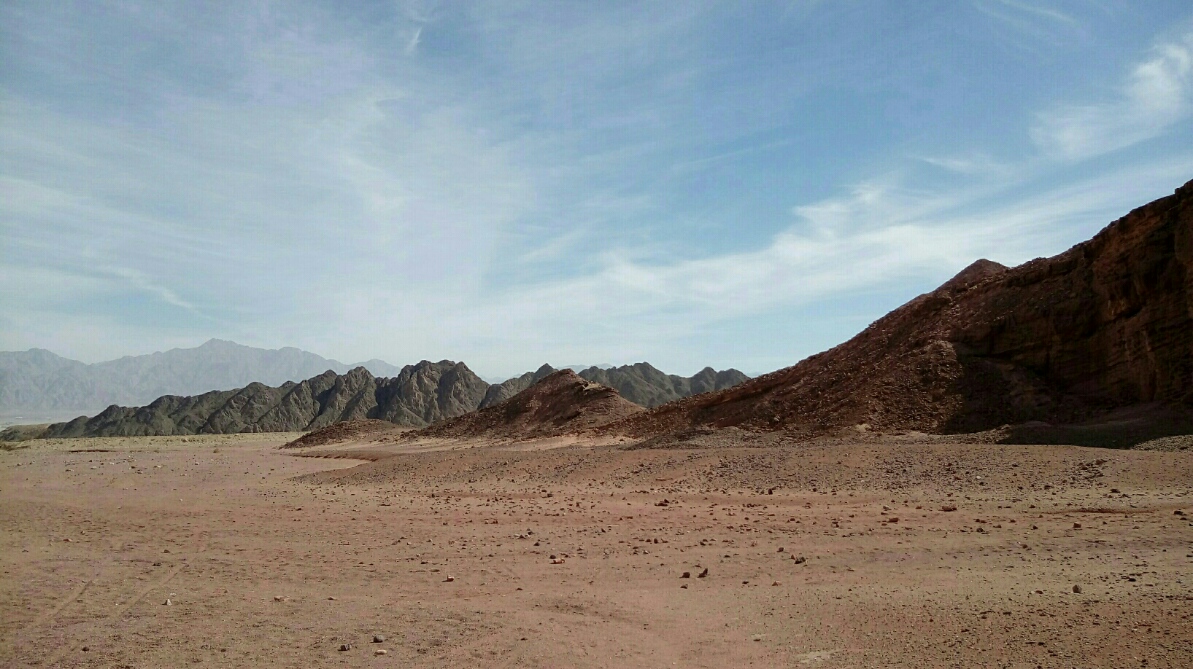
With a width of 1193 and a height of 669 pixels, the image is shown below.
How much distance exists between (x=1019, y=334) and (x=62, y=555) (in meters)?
28.1

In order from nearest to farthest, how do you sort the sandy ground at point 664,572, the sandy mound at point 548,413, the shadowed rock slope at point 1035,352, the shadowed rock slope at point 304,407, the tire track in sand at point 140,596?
the sandy ground at point 664,572
the tire track in sand at point 140,596
the shadowed rock slope at point 1035,352
the sandy mound at point 548,413
the shadowed rock slope at point 304,407

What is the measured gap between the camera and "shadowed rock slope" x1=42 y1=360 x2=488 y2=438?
103 meters

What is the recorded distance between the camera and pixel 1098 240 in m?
25.0

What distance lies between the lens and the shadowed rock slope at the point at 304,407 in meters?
103

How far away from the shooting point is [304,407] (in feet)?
370

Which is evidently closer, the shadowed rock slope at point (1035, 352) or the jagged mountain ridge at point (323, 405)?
the shadowed rock slope at point (1035, 352)

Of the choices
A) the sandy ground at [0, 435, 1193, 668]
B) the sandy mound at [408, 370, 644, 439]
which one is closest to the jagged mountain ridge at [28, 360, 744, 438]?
the sandy mound at [408, 370, 644, 439]

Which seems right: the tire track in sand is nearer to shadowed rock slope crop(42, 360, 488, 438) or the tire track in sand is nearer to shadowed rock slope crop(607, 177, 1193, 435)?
shadowed rock slope crop(607, 177, 1193, 435)

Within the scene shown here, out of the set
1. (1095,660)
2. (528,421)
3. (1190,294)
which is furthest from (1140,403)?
(528,421)

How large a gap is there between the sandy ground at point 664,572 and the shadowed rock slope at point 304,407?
87.0 m

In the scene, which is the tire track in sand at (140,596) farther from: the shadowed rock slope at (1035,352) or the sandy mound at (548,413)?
the sandy mound at (548,413)

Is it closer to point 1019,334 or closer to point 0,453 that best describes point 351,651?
point 1019,334

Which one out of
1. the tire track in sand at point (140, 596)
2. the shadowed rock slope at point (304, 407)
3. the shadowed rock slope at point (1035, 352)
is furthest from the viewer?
the shadowed rock slope at point (304, 407)

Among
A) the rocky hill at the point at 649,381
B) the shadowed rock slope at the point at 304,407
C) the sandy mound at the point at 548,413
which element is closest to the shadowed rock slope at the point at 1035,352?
the sandy mound at the point at 548,413
